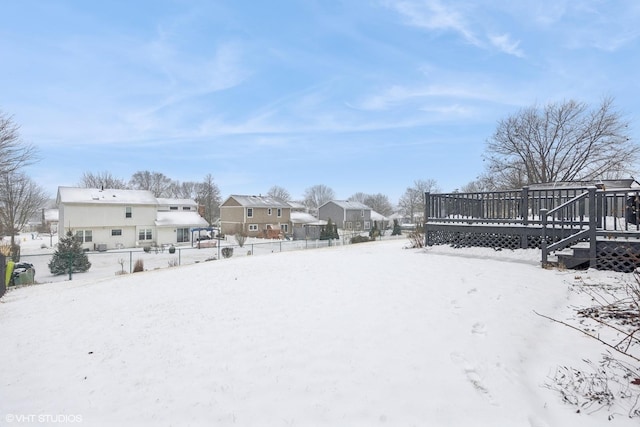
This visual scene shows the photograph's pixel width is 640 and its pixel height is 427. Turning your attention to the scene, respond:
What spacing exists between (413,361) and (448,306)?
1675mm

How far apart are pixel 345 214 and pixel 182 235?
85.2ft

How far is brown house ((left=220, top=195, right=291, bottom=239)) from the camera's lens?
41531 millimetres

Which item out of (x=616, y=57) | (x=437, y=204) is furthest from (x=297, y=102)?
(x=616, y=57)

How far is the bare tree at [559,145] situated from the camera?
23797 millimetres

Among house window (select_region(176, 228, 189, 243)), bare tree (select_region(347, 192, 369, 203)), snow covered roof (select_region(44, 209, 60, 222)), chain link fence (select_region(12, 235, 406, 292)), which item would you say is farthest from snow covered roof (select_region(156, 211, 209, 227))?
bare tree (select_region(347, 192, 369, 203))

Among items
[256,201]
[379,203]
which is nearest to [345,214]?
[256,201]

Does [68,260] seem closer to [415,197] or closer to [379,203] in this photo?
[415,197]

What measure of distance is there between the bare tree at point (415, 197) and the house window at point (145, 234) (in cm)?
4648

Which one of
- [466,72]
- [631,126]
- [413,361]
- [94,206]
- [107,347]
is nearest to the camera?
[413,361]

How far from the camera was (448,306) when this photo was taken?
4.83 metres

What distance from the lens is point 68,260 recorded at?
17234mm

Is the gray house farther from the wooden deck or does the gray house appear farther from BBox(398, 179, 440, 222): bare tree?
the wooden deck

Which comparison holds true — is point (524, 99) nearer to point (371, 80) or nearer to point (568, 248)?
point (371, 80)

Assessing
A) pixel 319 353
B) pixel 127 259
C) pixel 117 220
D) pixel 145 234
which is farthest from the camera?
pixel 145 234
